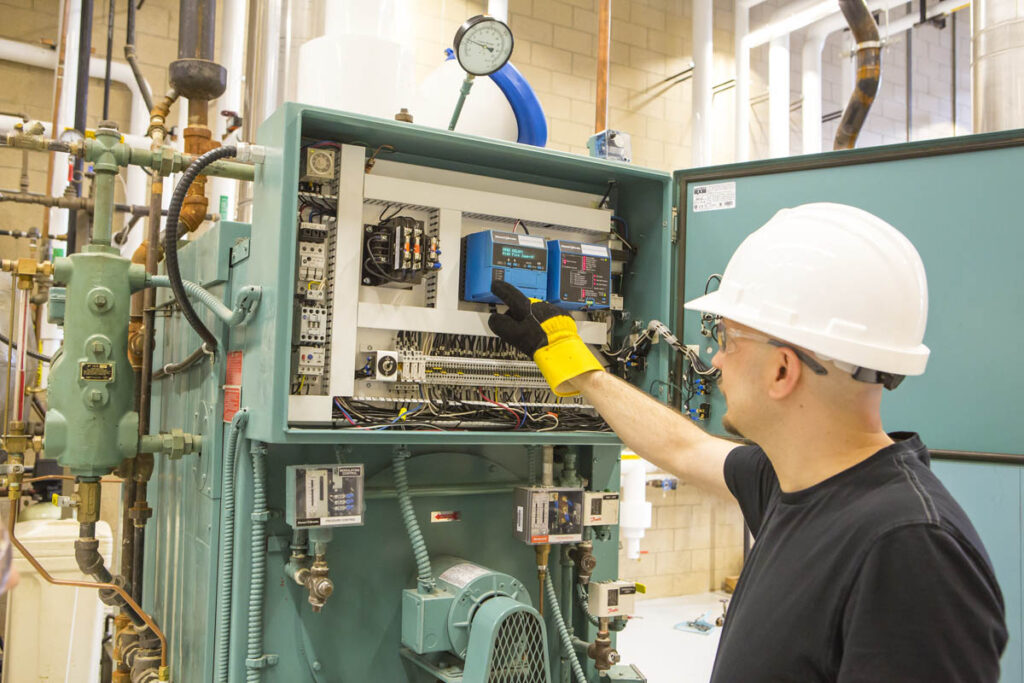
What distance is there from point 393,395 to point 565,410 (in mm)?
437

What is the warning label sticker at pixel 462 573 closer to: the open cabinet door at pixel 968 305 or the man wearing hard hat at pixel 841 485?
the man wearing hard hat at pixel 841 485

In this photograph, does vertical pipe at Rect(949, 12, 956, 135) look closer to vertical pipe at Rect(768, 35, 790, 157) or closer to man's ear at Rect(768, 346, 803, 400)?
vertical pipe at Rect(768, 35, 790, 157)

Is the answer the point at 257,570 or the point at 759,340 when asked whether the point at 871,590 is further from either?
the point at 257,570

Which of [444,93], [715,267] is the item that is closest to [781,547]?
[715,267]

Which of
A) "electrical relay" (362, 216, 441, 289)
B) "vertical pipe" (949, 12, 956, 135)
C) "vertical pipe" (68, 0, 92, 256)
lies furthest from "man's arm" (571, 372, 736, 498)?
"vertical pipe" (949, 12, 956, 135)

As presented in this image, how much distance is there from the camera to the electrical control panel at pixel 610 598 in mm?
1988

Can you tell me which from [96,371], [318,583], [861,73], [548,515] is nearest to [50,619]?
[96,371]

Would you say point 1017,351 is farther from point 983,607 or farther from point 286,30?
point 286,30

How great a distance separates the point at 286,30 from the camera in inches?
96.4

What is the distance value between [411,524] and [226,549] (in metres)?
0.38

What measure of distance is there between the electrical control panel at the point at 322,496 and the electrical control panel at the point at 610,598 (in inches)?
26.1

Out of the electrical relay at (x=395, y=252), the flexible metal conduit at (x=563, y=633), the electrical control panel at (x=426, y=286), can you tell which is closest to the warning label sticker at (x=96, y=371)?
the electrical control panel at (x=426, y=286)

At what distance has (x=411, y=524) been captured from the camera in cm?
176

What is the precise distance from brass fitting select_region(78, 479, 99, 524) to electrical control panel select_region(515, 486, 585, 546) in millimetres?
971
